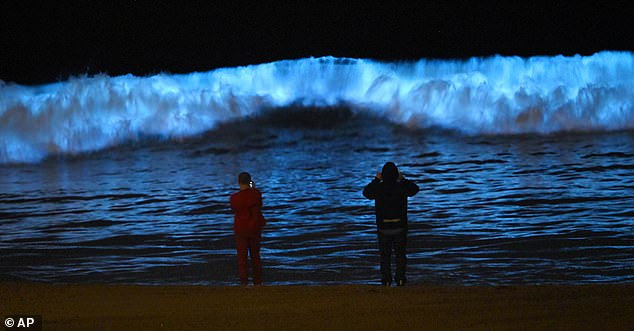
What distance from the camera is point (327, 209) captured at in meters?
17.7

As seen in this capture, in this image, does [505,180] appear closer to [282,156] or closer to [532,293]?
[282,156]

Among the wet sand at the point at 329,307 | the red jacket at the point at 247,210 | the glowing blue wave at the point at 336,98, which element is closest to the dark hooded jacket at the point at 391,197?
the wet sand at the point at 329,307

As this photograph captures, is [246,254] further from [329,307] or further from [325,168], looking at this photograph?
[325,168]

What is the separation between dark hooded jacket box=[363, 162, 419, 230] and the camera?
985 cm

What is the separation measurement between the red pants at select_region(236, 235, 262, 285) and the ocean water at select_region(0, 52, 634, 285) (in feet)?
3.22

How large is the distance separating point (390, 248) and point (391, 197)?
2.13ft

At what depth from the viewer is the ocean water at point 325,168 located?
42.1ft

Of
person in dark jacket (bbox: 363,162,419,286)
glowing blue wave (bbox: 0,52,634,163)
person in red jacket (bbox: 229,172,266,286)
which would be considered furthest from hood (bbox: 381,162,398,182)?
glowing blue wave (bbox: 0,52,634,163)

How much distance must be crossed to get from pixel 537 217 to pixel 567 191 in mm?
3095

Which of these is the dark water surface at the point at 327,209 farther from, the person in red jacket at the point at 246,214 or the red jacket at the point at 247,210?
the red jacket at the point at 247,210

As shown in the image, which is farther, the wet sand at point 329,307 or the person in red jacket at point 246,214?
the person in red jacket at point 246,214

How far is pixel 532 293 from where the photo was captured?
9180 millimetres

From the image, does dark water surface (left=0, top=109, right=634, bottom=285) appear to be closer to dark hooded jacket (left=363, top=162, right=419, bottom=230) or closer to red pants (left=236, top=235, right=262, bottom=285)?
red pants (left=236, top=235, right=262, bottom=285)

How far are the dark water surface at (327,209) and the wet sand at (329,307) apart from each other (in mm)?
1667
